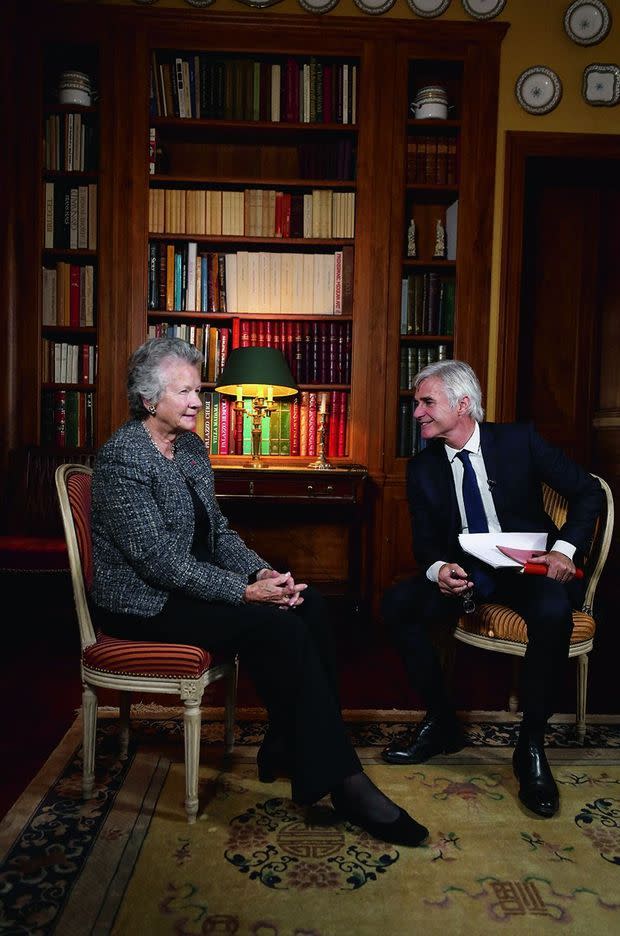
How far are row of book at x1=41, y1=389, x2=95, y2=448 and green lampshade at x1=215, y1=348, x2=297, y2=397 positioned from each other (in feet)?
2.65

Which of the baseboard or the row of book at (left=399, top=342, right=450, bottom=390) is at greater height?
the row of book at (left=399, top=342, right=450, bottom=390)

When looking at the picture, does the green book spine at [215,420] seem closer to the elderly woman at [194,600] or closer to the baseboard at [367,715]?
the baseboard at [367,715]

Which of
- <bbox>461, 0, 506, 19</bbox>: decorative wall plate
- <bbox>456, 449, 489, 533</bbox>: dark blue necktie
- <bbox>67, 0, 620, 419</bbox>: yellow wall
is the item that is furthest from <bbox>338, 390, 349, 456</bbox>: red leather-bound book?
<bbox>461, 0, 506, 19</bbox>: decorative wall plate

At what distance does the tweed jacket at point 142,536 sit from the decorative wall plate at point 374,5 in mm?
2938

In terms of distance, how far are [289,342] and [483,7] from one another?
195cm

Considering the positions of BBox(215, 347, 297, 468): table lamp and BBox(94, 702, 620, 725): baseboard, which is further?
BBox(215, 347, 297, 468): table lamp

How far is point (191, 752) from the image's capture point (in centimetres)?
170

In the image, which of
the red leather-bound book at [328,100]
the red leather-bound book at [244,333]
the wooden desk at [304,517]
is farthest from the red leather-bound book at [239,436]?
the red leather-bound book at [328,100]

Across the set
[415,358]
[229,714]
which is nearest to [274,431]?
[415,358]

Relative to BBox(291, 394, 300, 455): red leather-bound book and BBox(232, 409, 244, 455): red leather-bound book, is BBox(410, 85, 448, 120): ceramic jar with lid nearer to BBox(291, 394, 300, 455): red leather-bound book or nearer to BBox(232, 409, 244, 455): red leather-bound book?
BBox(291, 394, 300, 455): red leather-bound book

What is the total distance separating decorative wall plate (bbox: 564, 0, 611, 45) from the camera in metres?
3.75

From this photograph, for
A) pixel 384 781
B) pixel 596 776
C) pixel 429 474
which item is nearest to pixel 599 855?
pixel 596 776

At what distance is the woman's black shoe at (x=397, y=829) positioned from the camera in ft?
5.29

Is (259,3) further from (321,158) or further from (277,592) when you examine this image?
(277,592)
